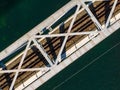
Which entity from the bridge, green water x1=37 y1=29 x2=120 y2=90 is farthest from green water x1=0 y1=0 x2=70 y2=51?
the bridge

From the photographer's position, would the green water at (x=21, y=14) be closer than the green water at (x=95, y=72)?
No

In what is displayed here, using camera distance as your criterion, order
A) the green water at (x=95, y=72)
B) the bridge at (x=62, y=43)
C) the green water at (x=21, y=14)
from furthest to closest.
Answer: the green water at (x=21, y=14) → the green water at (x=95, y=72) → the bridge at (x=62, y=43)

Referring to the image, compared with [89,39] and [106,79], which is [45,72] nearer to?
[89,39]

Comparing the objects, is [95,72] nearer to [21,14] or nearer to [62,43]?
[62,43]

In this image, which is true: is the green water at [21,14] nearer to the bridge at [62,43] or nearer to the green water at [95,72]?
the green water at [95,72]

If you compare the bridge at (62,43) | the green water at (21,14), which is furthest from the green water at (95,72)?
the bridge at (62,43)
